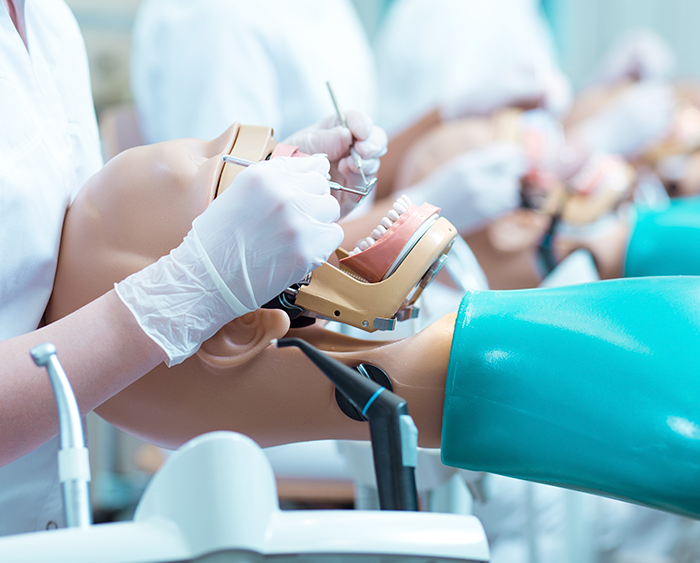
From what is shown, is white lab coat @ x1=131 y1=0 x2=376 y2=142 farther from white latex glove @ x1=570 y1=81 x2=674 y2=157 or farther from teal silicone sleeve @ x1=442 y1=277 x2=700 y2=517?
teal silicone sleeve @ x1=442 y1=277 x2=700 y2=517

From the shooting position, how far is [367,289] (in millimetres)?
597

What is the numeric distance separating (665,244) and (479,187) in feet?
1.12

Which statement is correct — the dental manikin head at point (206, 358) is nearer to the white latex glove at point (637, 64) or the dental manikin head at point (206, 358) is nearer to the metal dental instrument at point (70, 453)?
the metal dental instrument at point (70, 453)

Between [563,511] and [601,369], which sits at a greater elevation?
[601,369]

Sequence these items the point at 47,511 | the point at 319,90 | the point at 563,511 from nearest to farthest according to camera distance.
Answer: the point at 47,511 → the point at 563,511 → the point at 319,90

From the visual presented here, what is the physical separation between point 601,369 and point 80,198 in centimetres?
52

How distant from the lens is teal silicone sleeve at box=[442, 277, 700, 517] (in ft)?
1.70

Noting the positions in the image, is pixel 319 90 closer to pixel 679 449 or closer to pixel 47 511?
pixel 47 511

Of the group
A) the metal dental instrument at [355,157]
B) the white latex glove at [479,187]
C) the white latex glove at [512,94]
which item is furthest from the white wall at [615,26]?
the metal dental instrument at [355,157]

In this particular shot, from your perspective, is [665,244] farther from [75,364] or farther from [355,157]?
[75,364]

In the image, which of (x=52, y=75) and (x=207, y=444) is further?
(x=52, y=75)

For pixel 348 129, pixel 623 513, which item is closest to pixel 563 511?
pixel 623 513

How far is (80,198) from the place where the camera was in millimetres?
664

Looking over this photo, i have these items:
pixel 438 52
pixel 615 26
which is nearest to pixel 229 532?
pixel 438 52
